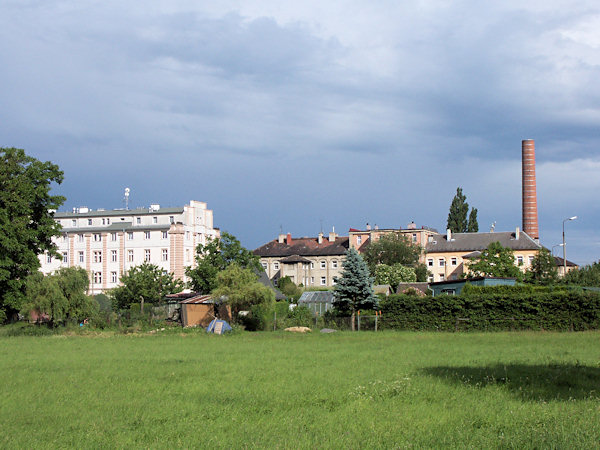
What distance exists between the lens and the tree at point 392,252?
109438mm

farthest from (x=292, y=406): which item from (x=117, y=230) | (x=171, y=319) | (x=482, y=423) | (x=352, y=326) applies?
(x=117, y=230)

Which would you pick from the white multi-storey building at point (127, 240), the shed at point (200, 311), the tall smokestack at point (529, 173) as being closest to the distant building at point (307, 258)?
the white multi-storey building at point (127, 240)

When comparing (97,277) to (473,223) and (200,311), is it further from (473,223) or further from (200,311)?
(473,223)

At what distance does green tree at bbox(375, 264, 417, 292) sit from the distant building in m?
21.8

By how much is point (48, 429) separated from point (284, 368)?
11.3 metres

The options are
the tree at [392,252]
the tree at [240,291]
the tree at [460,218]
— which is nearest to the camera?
the tree at [240,291]

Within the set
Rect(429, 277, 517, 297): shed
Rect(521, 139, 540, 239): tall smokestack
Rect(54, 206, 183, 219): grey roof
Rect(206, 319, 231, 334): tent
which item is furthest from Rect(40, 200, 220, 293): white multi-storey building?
Rect(521, 139, 540, 239): tall smokestack

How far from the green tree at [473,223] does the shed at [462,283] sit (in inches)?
2147

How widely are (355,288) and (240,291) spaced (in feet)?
30.5

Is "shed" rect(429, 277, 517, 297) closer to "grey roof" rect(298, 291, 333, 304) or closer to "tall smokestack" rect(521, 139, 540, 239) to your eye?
"grey roof" rect(298, 291, 333, 304)

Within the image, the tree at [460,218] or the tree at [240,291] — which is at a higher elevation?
the tree at [460,218]

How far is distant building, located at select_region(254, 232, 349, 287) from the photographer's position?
124 metres

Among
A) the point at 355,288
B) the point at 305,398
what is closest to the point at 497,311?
the point at 355,288

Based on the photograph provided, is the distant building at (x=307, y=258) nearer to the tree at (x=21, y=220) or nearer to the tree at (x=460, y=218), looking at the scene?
the tree at (x=460, y=218)
